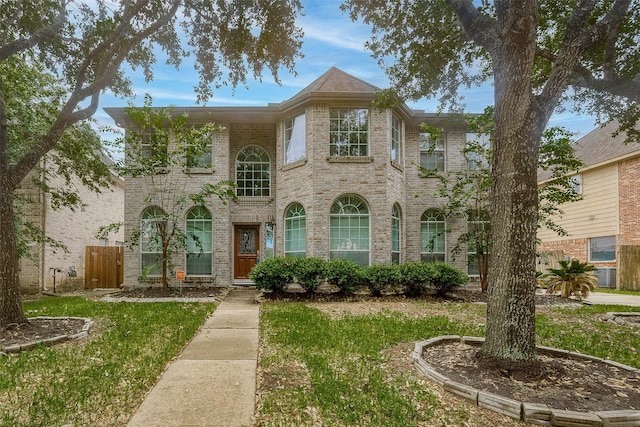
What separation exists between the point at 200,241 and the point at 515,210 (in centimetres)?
1115

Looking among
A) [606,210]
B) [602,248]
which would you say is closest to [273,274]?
[606,210]

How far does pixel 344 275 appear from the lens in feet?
33.8

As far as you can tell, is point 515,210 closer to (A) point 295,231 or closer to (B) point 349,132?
(B) point 349,132

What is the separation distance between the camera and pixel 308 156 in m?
12.2

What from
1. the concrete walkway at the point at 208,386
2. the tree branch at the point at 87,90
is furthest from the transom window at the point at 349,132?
the concrete walkway at the point at 208,386

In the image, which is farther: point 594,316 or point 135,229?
point 135,229

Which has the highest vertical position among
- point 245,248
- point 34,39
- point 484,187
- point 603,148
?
point 603,148

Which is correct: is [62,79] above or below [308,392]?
above

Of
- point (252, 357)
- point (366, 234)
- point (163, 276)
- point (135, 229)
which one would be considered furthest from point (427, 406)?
point (135, 229)

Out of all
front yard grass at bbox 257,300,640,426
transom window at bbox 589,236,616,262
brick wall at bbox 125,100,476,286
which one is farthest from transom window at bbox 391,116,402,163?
transom window at bbox 589,236,616,262

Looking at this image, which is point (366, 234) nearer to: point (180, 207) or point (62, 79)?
point (180, 207)

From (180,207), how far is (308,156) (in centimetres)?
478

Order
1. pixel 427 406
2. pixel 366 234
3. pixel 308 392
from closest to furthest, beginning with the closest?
pixel 427 406 → pixel 308 392 → pixel 366 234

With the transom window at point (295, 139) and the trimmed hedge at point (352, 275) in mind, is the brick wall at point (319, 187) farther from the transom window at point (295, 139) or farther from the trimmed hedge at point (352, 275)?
the trimmed hedge at point (352, 275)
